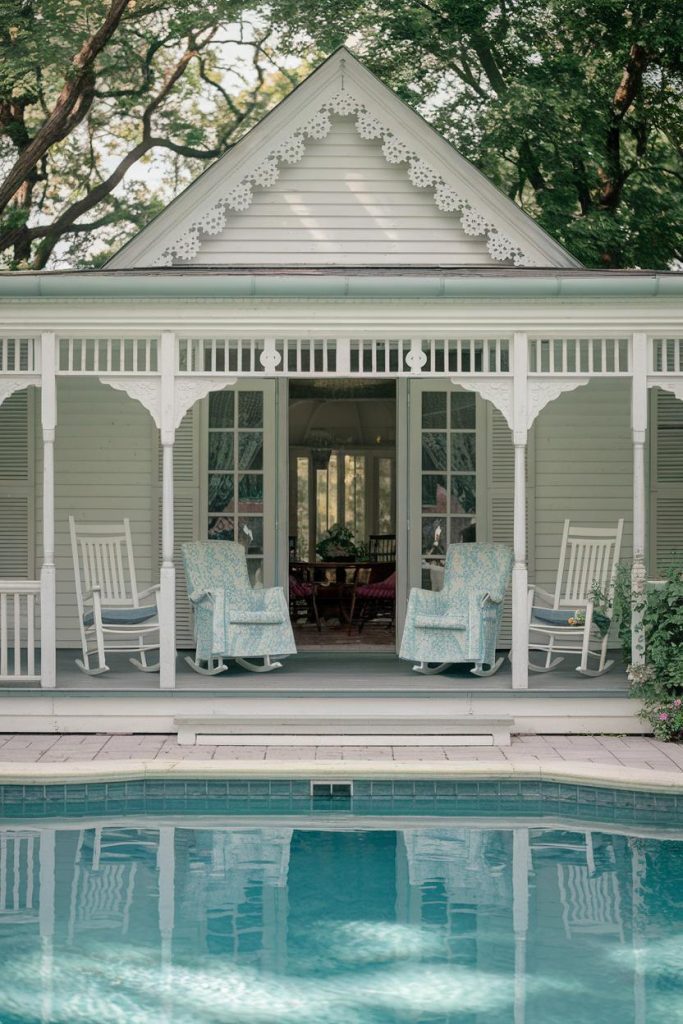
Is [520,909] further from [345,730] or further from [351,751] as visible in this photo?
[345,730]

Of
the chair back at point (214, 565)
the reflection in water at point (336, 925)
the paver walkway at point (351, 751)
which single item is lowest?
the reflection in water at point (336, 925)

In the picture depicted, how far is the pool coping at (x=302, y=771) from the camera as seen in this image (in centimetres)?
601

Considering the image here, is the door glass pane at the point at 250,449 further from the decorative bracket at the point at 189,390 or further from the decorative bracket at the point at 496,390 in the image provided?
the decorative bracket at the point at 496,390

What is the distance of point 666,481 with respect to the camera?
30.5ft

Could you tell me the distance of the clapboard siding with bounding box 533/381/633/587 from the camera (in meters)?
9.27

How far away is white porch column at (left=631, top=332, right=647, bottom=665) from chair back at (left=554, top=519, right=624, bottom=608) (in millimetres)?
1014

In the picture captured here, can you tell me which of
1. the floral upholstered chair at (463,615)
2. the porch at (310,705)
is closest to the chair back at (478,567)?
the floral upholstered chair at (463,615)

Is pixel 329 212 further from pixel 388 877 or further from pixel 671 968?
pixel 671 968

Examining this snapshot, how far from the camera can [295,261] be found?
9.45 metres

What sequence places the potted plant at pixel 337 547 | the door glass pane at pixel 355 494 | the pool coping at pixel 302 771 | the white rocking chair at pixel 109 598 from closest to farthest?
the pool coping at pixel 302 771 < the white rocking chair at pixel 109 598 < the potted plant at pixel 337 547 < the door glass pane at pixel 355 494

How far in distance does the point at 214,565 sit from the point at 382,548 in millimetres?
6704

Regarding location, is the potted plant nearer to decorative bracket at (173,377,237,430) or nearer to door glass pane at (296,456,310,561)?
door glass pane at (296,456,310,561)

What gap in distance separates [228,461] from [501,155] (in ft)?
28.6

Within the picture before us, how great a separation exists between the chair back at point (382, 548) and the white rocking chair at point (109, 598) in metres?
4.47
